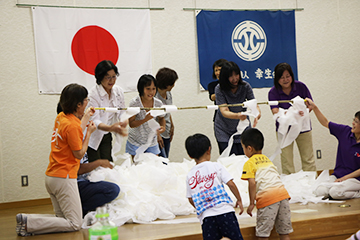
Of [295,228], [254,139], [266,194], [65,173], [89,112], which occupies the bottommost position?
[295,228]

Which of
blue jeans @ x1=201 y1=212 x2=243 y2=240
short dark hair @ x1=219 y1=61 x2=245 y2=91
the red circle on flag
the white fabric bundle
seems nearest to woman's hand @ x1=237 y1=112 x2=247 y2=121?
the white fabric bundle

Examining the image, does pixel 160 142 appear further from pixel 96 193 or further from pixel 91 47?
pixel 91 47

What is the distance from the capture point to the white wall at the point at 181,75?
14.4 feet

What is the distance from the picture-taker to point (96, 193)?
9.68ft

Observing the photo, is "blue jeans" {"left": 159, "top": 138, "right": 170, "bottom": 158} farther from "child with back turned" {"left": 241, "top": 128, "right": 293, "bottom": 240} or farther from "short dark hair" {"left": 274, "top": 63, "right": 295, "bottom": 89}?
"child with back turned" {"left": 241, "top": 128, "right": 293, "bottom": 240}

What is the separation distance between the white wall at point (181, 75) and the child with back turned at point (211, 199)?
276 cm

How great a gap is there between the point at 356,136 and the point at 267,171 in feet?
4.28

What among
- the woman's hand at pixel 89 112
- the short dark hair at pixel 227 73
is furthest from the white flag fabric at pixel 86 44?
the woman's hand at pixel 89 112

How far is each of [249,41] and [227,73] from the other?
1.98 metres

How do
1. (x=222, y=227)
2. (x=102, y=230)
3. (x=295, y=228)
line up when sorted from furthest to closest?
(x=295, y=228) < (x=222, y=227) < (x=102, y=230)

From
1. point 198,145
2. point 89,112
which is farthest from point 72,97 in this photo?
point 198,145

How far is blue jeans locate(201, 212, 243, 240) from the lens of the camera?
2.07 metres

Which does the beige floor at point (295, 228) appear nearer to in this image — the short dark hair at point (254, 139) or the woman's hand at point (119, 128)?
the short dark hair at point (254, 139)

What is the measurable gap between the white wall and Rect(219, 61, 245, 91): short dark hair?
1483 millimetres
